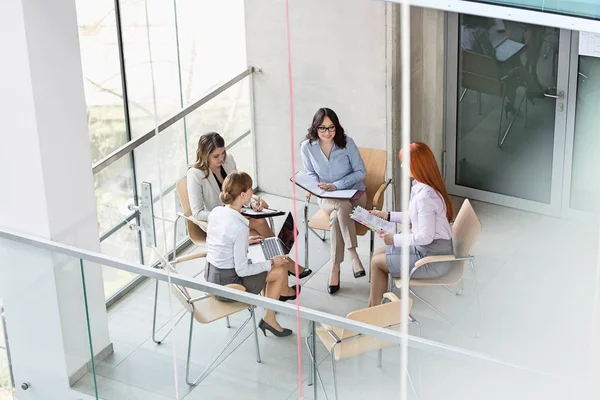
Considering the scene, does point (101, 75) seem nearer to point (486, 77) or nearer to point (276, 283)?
point (276, 283)

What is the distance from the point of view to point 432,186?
16.1 feet

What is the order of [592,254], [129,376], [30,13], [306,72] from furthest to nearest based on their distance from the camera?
1. [306,72]
2. [592,254]
3. [129,376]
4. [30,13]

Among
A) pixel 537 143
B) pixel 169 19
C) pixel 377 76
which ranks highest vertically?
pixel 169 19

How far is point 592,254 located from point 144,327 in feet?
8.73

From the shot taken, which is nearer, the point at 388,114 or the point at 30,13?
the point at 30,13

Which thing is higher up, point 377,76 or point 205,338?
point 377,76

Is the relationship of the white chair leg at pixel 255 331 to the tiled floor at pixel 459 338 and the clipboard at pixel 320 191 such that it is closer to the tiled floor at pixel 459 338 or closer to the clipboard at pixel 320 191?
the tiled floor at pixel 459 338

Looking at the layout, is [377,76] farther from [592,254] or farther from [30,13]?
[30,13]

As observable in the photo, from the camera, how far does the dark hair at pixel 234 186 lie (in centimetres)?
481

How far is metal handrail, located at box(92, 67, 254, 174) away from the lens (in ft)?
18.7

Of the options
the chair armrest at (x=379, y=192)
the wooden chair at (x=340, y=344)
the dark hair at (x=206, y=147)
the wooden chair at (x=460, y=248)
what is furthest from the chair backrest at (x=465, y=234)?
the dark hair at (x=206, y=147)

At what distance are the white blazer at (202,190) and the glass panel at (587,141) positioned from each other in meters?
2.08

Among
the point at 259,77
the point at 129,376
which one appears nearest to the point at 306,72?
the point at 259,77

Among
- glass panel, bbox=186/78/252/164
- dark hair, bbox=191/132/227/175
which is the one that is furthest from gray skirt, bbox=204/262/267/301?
glass panel, bbox=186/78/252/164
